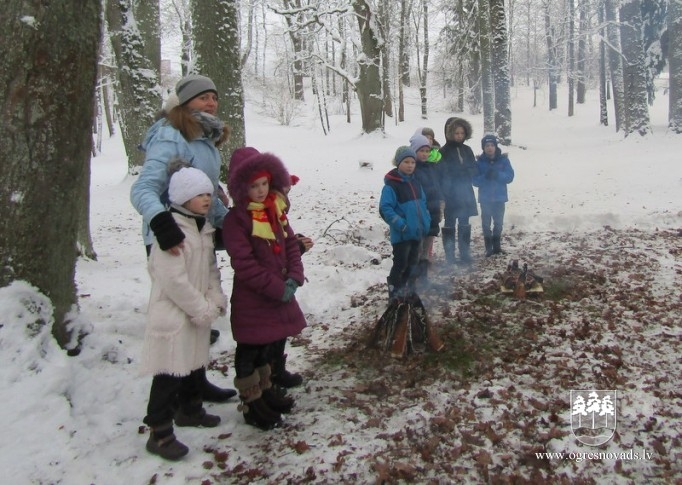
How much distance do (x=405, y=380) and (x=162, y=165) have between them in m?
2.50

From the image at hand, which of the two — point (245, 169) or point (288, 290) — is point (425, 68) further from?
point (288, 290)

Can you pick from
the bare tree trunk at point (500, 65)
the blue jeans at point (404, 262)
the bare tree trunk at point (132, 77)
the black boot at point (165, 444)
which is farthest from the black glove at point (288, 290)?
the bare tree trunk at point (500, 65)

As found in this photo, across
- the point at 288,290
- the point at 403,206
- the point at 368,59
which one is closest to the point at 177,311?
the point at 288,290

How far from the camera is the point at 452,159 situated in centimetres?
676

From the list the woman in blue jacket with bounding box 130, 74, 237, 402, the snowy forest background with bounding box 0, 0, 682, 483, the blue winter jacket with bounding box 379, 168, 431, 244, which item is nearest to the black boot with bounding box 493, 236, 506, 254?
the snowy forest background with bounding box 0, 0, 682, 483

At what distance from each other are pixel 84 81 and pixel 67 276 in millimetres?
1377

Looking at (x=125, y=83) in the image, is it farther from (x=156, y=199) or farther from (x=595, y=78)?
(x=595, y=78)

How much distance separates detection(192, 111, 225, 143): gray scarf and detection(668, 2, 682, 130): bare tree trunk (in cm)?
1682

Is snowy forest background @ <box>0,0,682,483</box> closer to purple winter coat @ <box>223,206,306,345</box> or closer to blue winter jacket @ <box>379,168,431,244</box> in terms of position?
purple winter coat @ <box>223,206,306,345</box>

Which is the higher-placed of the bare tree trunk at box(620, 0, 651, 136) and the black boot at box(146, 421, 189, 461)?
the bare tree trunk at box(620, 0, 651, 136)

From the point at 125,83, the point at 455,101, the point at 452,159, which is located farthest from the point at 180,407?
the point at 455,101

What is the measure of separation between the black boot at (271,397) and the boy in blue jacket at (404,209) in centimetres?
186

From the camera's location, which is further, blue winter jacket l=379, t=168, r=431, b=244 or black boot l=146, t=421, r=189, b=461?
blue winter jacket l=379, t=168, r=431, b=244

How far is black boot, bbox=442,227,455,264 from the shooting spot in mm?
7148
